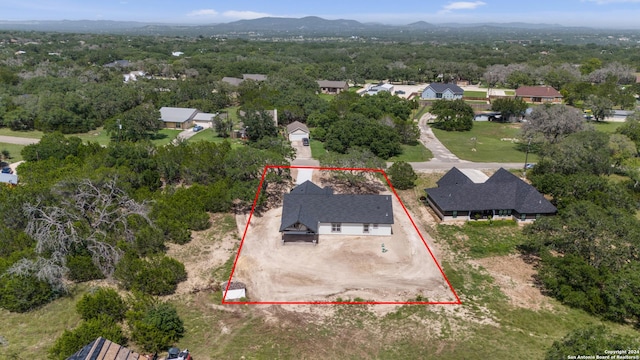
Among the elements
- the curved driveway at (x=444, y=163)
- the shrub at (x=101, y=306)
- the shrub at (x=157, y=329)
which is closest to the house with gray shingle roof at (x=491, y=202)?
the curved driveway at (x=444, y=163)

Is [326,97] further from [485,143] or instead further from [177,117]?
[485,143]

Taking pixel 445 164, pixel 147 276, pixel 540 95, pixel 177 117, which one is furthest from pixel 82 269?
pixel 540 95

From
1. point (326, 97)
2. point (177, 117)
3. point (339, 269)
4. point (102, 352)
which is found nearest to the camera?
point (102, 352)

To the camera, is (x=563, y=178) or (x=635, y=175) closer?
(x=563, y=178)

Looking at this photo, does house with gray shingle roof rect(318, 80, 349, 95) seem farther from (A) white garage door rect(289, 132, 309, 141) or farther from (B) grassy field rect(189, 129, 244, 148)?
(A) white garage door rect(289, 132, 309, 141)

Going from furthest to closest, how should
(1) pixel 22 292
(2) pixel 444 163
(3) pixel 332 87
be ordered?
1. (3) pixel 332 87
2. (2) pixel 444 163
3. (1) pixel 22 292

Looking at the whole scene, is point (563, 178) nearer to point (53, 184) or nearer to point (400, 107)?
point (400, 107)

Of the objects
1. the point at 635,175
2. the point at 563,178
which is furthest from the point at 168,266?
the point at 635,175
